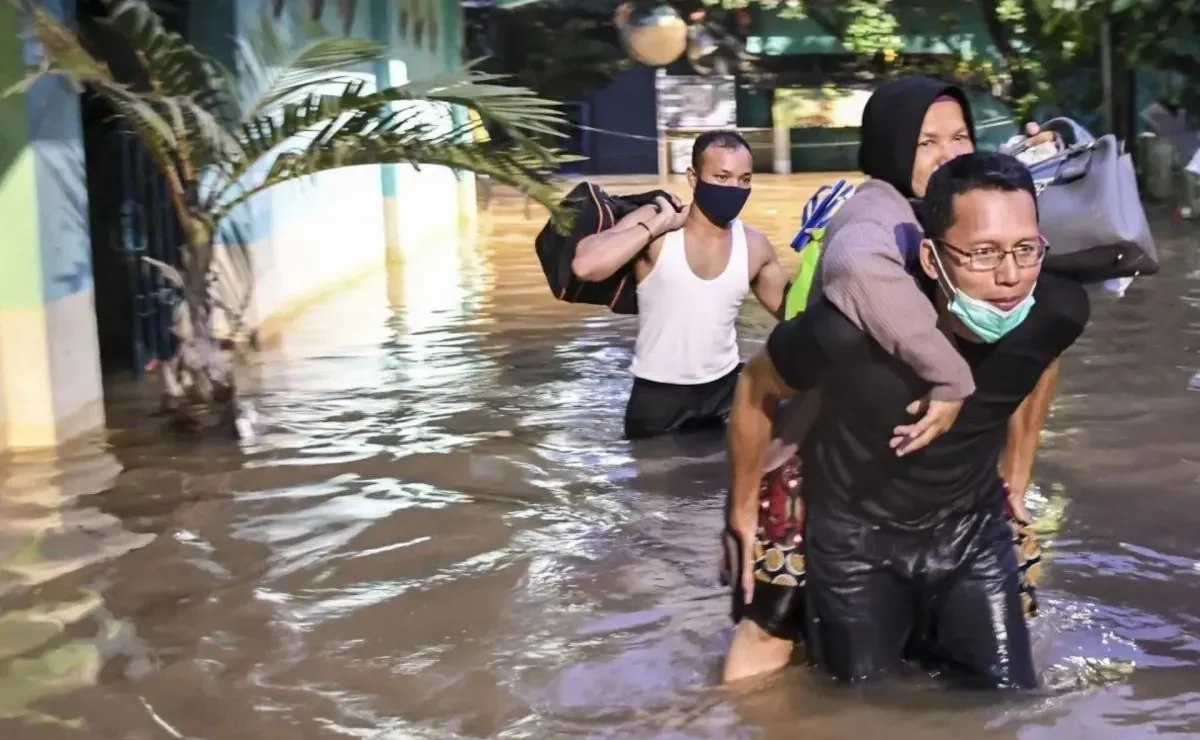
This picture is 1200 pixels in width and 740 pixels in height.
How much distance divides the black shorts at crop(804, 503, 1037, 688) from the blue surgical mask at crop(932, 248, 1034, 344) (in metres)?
0.56

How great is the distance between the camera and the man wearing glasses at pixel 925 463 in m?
3.11

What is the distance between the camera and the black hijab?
3.32 metres

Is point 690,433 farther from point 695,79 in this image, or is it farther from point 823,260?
point 695,79

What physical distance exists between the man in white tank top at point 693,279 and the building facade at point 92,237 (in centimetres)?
164

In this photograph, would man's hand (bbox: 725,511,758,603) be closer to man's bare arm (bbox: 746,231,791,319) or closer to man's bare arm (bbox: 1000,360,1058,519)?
man's bare arm (bbox: 1000,360,1058,519)

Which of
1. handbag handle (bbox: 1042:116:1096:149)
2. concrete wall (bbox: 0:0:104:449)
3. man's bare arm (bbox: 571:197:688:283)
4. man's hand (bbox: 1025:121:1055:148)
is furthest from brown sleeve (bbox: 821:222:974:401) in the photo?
concrete wall (bbox: 0:0:104:449)

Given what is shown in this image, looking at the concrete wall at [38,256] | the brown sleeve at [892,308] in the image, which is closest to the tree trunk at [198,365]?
→ the concrete wall at [38,256]

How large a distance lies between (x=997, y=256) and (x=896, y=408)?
43 cm

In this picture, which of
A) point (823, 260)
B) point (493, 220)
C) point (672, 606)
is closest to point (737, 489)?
point (823, 260)

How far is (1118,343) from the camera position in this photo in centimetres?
923

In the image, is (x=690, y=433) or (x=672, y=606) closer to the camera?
(x=672, y=606)

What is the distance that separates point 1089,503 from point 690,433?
1.86 m

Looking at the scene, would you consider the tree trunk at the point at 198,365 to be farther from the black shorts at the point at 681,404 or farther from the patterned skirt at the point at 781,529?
the patterned skirt at the point at 781,529

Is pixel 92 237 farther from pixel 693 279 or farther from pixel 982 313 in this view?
pixel 982 313
